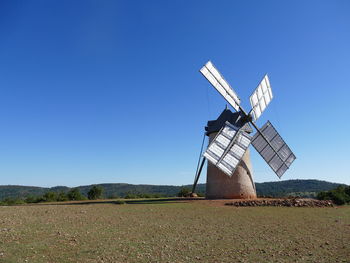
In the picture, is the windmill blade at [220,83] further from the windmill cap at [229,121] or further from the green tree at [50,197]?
the green tree at [50,197]

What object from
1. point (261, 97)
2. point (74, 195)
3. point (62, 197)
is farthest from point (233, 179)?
point (62, 197)

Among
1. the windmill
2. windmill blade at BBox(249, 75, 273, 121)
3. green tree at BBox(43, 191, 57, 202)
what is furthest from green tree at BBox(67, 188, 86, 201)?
A: windmill blade at BBox(249, 75, 273, 121)

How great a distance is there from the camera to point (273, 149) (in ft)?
91.2

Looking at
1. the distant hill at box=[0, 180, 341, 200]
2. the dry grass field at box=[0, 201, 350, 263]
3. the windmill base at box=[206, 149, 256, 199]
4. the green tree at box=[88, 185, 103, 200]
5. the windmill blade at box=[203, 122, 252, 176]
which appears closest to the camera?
the dry grass field at box=[0, 201, 350, 263]

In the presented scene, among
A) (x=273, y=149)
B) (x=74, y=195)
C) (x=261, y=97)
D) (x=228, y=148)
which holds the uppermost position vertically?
(x=261, y=97)

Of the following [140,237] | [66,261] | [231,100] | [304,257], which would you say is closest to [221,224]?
[140,237]

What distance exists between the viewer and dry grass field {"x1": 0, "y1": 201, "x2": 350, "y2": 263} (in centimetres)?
746

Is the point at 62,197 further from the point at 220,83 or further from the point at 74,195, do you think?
the point at 220,83

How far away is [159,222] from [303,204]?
14356 mm

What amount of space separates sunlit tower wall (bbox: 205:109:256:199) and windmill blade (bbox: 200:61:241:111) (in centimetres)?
149

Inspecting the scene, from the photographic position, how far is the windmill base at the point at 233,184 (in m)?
25.8

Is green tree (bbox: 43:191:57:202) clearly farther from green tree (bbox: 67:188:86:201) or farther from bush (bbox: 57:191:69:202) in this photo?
green tree (bbox: 67:188:86:201)

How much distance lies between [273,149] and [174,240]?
21.2m

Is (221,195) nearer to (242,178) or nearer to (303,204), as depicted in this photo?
(242,178)
